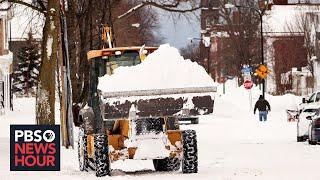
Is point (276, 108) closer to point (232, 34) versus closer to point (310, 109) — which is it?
point (232, 34)

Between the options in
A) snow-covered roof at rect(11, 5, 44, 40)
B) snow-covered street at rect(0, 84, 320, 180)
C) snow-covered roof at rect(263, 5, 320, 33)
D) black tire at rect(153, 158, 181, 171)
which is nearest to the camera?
snow-covered street at rect(0, 84, 320, 180)

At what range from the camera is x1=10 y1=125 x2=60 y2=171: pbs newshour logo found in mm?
16438

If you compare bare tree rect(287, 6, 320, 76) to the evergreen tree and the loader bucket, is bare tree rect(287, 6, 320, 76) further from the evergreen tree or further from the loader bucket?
the loader bucket

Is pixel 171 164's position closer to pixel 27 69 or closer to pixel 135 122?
pixel 135 122

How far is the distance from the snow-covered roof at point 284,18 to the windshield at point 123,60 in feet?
273

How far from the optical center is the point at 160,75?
16.5m

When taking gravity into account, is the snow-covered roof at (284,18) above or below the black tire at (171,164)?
above

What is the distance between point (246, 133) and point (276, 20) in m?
84.2

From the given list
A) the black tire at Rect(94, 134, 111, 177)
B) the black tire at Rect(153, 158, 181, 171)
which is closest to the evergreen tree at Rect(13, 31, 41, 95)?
the black tire at Rect(153, 158, 181, 171)

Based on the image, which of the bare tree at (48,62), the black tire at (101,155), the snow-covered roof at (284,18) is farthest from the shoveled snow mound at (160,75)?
the snow-covered roof at (284,18)

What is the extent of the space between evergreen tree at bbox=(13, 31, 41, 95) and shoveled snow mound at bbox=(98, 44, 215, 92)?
7942 cm

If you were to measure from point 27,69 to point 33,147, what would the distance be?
8239 cm

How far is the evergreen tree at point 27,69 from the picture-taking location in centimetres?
9744

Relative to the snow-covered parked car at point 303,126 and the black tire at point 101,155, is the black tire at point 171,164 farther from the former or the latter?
the snow-covered parked car at point 303,126
